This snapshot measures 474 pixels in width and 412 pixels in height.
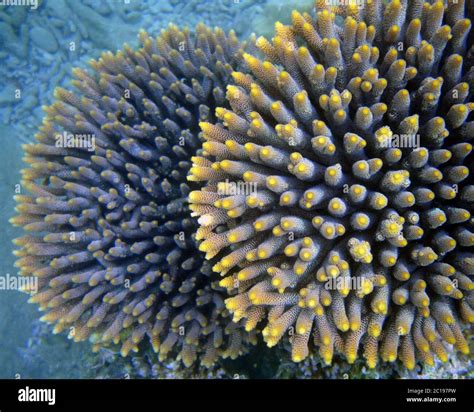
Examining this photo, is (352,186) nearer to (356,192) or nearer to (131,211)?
(356,192)

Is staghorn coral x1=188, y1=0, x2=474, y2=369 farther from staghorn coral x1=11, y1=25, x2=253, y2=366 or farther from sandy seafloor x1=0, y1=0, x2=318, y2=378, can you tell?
sandy seafloor x1=0, y1=0, x2=318, y2=378

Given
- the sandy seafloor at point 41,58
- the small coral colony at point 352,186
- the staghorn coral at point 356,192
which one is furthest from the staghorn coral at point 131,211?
the sandy seafloor at point 41,58

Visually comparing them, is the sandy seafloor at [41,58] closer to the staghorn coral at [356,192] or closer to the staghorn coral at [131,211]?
the staghorn coral at [131,211]

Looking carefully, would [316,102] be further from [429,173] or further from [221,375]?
[221,375]

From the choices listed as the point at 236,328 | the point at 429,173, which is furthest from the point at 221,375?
the point at 429,173

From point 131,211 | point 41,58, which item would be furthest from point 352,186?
point 41,58
